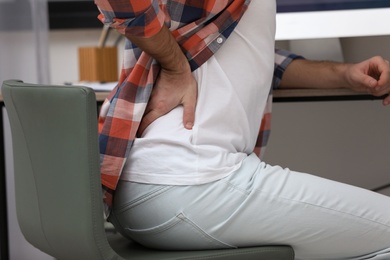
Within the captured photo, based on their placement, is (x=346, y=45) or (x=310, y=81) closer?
(x=310, y=81)

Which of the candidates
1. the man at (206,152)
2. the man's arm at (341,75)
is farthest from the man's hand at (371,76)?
the man at (206,152)

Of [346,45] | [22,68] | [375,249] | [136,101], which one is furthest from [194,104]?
[22,68]

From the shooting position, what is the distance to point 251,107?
1.37 meters

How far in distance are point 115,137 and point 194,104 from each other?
150 millimetres

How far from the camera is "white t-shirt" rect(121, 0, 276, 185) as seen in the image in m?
1.28

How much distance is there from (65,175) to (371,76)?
0.77 metres

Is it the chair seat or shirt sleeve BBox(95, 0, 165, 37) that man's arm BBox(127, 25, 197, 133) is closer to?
shirt sleeve BBox(95, 0, 165, 37)

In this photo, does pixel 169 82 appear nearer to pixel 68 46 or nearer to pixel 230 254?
pixel 230 254

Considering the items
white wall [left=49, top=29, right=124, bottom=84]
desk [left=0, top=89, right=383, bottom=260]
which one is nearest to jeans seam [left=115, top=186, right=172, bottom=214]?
desk [left=0, top=89, right=383, bottom=260]

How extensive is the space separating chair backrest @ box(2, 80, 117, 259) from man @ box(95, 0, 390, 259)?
4.7 inches

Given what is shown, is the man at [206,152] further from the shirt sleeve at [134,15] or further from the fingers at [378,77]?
the fingers at [378,77]

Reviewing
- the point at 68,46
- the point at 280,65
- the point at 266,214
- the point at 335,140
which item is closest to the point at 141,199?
the point at 266,214

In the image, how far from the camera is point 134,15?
48.8 inches

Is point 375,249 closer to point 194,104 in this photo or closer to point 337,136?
point 194,104
